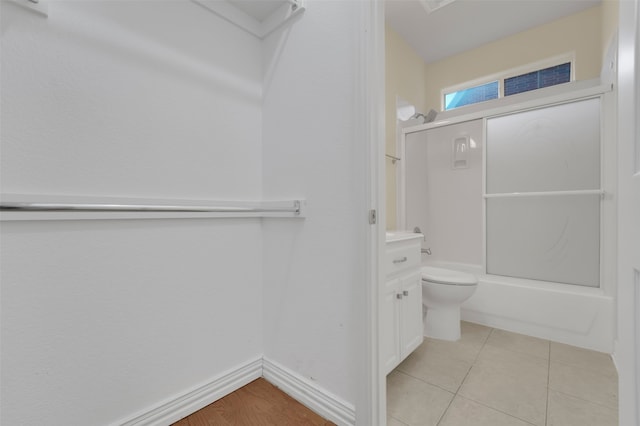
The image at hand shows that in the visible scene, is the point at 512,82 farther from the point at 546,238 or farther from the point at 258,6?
the point at 258,6

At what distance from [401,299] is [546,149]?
1.90 m

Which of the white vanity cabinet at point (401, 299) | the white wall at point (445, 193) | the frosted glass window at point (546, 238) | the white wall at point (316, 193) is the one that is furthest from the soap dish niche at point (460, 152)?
the white wall at point (316, 193)

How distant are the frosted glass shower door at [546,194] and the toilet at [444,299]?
74 centimetres

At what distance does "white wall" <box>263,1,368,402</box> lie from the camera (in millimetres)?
1098

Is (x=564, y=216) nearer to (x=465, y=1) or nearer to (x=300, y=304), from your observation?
(x=465, y=1)

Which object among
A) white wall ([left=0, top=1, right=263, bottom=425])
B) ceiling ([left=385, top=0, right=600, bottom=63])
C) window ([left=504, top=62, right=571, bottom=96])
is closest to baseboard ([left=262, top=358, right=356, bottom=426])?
white wall ([left=0, top=1, right=263, bottom=425])

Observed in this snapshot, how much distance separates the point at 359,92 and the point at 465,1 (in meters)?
2.04

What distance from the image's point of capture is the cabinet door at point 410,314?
56.6 inches

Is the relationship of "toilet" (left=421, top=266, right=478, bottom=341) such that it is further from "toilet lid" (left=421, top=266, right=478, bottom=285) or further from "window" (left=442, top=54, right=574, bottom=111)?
"window" (left=442, top=54, right=574, bottom=111)

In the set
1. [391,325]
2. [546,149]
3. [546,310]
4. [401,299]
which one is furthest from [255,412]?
[546,149]

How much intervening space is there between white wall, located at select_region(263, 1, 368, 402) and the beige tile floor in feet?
1.50

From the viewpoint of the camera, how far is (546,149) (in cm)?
220

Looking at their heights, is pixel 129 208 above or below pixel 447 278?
above

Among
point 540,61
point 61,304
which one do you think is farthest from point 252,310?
point 540,61
